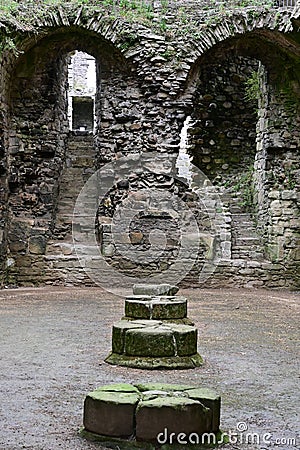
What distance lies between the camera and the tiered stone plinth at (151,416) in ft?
9.59

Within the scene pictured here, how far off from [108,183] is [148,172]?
850 millimetres

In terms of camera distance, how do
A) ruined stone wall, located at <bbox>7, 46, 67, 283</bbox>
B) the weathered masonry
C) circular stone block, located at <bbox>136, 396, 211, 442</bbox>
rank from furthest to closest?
1. ruined stone wall, located at <bbox>7, 46, 67, 283</bbox>
2. the weathered masonry
3. circular stone block, located at <bbox>136, 396, 211, 442</bbox>

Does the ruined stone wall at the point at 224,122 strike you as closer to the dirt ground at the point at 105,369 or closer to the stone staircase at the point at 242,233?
the stone staircase at the point at 242,233

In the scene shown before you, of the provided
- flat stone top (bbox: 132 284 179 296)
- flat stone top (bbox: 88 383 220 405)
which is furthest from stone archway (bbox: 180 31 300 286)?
flat stone top (bbox: 88 383 220 405)

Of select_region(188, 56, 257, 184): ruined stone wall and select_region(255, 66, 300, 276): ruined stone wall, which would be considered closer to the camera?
select_region(255, 66, 300, 276): ruined stone wall

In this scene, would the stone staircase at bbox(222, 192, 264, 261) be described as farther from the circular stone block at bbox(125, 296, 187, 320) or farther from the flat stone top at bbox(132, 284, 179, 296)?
the circular stone block at bbox(125, 296, 187, 320)

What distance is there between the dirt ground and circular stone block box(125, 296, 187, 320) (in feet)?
1.14

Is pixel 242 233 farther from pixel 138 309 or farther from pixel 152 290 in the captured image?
pixel 138 309

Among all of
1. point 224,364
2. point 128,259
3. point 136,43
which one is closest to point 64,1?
point 136,43

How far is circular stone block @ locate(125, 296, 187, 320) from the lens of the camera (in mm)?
5879

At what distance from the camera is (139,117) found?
11.6 meters

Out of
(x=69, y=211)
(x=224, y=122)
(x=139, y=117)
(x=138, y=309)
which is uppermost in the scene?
(x=224, y=122)

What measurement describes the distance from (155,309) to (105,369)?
132 cm

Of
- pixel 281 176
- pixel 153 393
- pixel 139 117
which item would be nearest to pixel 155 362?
pixel 153 393
